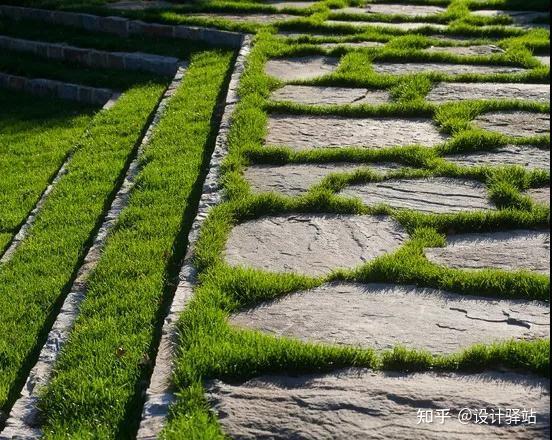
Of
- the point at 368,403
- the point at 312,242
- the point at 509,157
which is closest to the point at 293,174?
the point at 312,242

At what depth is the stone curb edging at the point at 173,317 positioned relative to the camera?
3302 mm

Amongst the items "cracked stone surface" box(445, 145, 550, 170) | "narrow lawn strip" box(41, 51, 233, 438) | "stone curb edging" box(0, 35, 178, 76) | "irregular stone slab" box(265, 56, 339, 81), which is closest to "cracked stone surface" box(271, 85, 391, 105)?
"irregular stone slab" box(265, 56, 339, 81)

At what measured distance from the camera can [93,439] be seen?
335cm

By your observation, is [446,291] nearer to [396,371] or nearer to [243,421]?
[396,371]

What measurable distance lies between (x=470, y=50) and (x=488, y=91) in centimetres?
131

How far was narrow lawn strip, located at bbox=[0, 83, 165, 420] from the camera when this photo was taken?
172 inches

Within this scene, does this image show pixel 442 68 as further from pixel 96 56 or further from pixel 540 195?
pixel 96 56

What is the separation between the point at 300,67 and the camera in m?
7.78

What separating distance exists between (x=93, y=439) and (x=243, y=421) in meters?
0.62

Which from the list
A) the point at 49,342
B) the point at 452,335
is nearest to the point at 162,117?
the point at 49,342

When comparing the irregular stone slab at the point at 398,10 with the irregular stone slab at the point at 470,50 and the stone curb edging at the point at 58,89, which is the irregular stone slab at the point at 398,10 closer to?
the irregular stone slab at the point at 470,50

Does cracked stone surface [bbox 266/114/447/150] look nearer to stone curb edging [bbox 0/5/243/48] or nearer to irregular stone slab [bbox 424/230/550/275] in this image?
irregular stone slab [bbox 424/230/550/275]

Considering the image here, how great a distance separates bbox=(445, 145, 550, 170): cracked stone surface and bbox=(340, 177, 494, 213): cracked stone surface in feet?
1.11

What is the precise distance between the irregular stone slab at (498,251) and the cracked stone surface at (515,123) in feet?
5.25
